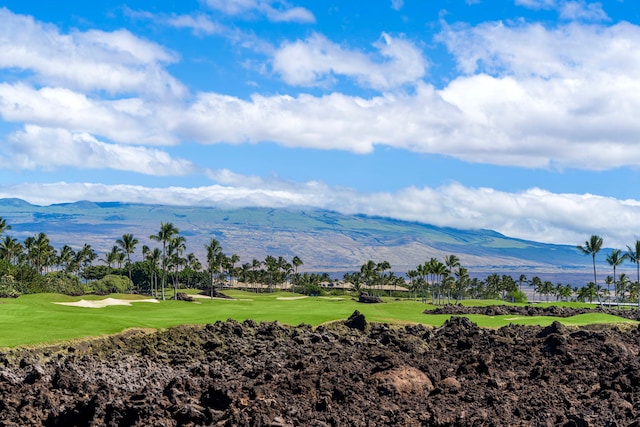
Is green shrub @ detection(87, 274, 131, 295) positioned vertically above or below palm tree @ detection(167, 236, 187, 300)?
below

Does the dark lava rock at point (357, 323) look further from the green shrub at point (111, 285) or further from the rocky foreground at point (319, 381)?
the green shrub at point (111, 285)

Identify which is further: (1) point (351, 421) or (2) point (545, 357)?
(2) point (545, 357)

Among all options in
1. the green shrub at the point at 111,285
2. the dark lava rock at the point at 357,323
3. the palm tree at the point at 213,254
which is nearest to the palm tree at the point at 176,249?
the palm tree at the point at 213,254

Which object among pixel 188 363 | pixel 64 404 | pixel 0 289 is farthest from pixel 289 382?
pixel 0 289

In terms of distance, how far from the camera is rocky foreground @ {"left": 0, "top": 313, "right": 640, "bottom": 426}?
2184 centimetres

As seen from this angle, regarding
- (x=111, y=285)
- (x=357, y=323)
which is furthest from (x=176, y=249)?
(x=357, y=323)

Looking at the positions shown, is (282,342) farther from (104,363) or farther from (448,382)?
(448,382)

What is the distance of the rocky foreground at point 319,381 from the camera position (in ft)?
71.7

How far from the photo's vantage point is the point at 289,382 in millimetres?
25188

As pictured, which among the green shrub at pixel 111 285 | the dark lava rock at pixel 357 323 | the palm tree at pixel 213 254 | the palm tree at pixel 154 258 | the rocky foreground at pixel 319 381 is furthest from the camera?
the green shrub at pixel 111 285

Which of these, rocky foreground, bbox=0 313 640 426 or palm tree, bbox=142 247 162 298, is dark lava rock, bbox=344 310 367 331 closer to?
rocky foreground, bbox=0 313 640 426

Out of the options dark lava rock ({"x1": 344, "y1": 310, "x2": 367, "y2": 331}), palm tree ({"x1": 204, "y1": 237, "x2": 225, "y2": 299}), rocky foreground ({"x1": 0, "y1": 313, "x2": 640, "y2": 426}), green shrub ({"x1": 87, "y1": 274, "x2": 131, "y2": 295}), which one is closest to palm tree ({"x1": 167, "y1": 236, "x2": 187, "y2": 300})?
palm tree ({"x1": 204, "y1": 237, "x2": 225, "y2": 299})

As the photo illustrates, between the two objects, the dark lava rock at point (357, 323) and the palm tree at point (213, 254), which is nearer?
the dark lava rock at point (357, 323)

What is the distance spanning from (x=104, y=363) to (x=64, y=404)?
→ 10.1 meters
